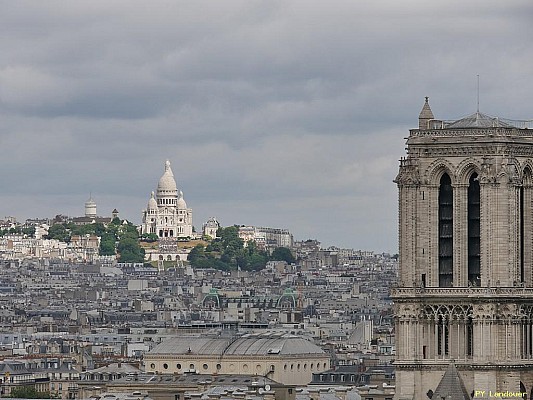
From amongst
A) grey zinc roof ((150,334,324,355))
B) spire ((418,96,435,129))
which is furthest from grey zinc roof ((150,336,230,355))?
spire ((418,96,435,129))

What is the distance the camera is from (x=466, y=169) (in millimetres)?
71125

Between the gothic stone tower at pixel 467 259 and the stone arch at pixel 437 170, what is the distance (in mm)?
20

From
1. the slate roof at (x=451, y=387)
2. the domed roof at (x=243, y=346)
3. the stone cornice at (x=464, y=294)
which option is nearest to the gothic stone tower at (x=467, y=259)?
the stone cornice at (x=464, y=294)

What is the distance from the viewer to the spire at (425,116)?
2849 inches

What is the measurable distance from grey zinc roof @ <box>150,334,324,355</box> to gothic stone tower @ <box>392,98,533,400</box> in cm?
6546

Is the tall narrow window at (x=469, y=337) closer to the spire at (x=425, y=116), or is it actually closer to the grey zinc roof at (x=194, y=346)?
the spire at (x=425, y=116)

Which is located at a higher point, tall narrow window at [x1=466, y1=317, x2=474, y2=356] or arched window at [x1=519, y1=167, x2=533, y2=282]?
arched window at [x1=519, y1=167, x2=533, y2=282]

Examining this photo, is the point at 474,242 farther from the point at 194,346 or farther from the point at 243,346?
the point at 194,346

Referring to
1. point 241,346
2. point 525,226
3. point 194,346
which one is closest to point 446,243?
point 525,226

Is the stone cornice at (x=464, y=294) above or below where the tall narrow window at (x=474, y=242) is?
below

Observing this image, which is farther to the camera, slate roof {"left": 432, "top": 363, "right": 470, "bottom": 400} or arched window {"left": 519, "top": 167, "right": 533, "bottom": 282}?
arched window {"left": 519, "top": 167, "right": 533, "bottom": 282}

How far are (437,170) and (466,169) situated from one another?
63cm

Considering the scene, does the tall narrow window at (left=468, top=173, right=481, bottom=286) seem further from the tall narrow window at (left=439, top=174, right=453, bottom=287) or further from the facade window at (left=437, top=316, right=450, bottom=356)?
the facade window at (left=437, top=316, right=450, bottom=356)

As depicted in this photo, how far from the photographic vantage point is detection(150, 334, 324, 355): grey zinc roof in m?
138
